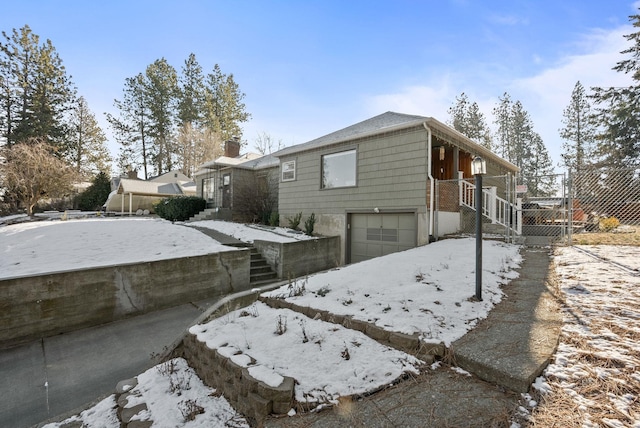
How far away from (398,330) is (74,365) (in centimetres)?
450

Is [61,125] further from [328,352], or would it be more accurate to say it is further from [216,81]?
[328,352]

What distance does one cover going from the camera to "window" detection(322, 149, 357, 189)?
946 centimetres

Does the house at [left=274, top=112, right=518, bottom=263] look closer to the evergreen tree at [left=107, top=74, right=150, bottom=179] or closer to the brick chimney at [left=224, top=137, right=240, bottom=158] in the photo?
the brick chimney at [left=224, top=137, right=240, bottom=158]

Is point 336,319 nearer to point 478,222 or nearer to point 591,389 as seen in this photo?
point 591,389

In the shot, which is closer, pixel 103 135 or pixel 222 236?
pixel 222 236

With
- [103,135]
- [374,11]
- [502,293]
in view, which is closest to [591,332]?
[502,293]

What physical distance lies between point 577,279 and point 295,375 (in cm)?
452

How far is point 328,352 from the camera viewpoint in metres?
2.42

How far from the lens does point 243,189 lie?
45.4ft

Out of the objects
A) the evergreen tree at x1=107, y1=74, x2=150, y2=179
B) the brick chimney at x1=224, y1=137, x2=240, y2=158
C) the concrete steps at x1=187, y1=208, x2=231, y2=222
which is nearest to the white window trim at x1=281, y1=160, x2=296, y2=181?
the concrete steps at x1=187, y1=208, x2=231, y2=222

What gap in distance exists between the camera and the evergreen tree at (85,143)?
26233 mm

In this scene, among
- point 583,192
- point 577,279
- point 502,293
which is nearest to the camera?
point 502,293

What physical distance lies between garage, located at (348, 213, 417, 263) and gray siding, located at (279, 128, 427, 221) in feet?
1.28

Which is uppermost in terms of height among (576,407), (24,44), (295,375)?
(24,44)
